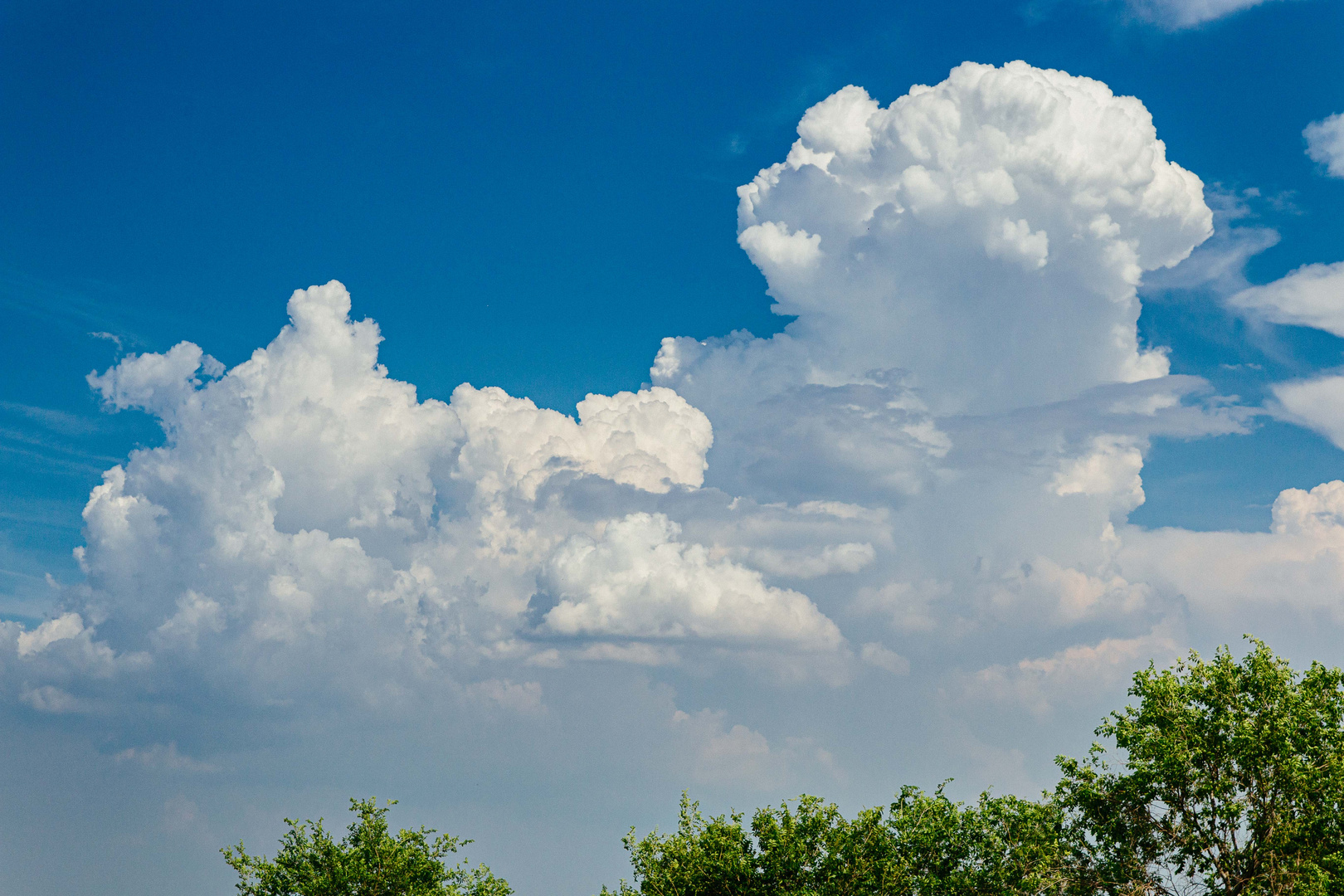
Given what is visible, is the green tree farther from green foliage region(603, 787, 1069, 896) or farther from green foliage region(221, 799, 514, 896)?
green foliage region(221, 799, 514, 896)

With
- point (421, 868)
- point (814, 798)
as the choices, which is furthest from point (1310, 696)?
point (421, 868)

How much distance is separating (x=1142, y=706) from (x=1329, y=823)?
838 cm

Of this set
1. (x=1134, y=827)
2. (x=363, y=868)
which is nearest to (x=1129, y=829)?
(x=1134, y=827)

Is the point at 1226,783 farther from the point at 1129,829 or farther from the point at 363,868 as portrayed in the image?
the point at 363,868

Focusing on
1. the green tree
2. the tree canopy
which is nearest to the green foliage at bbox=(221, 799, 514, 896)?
the tree canopy

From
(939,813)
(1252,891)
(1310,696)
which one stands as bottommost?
(1252,891)

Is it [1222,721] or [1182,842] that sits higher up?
[1222,721]

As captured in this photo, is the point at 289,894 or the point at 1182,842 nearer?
the point at 1182,842

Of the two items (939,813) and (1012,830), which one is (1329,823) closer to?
(1012,830)

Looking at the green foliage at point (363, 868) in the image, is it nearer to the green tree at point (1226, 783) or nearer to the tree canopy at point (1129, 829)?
the tree canopy at point (1129, 829)

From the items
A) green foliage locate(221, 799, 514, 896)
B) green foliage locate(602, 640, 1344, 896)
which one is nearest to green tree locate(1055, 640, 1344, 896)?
green foliage locate(602, 640, 1344, 896)

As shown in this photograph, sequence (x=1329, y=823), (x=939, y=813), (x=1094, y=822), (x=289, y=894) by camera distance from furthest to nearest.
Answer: (x=289, y=894)
(x=939, y=813)
(x=1094, y=822)
(x=1329, y=823)

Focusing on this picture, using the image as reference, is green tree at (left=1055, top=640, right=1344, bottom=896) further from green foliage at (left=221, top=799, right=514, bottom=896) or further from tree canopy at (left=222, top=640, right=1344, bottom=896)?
green foliage at (left=221, top=799, right=514, bottom=896)

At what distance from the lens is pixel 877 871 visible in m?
55.1
